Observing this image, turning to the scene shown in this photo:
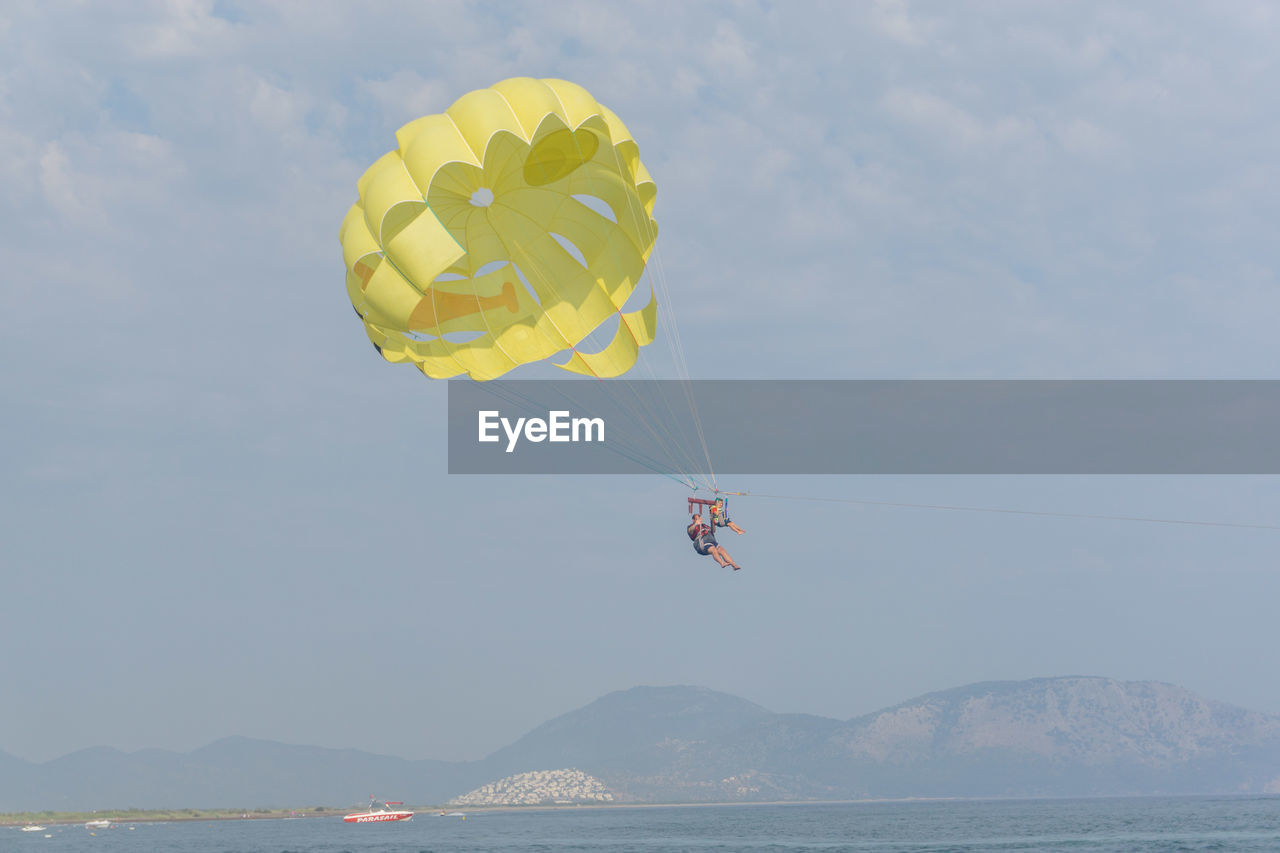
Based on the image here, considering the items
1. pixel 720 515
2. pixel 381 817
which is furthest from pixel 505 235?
pixel 381 817

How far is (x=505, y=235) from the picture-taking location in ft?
67.0

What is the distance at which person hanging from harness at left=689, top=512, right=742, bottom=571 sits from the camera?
61.0 ft

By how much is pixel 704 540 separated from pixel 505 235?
601cm

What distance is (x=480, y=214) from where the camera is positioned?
20.3 metres

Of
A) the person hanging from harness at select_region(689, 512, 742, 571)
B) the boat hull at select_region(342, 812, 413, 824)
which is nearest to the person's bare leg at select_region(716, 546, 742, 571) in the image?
the person hanging from harness at select_region(689, 512, 742, 571)

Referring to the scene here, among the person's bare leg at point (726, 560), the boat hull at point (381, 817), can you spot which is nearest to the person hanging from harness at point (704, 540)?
the person's bare leg at point (726, 560)

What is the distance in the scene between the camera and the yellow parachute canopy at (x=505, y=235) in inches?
732

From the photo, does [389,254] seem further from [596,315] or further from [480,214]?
[596,315]

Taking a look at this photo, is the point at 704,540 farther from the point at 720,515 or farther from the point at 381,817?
the point at 381,817

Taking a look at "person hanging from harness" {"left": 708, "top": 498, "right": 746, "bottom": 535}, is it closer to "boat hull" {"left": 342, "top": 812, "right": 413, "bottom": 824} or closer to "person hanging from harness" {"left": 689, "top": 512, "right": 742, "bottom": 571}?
"person hanging from harness" {"left": 689, "top": 512, "right": 742, "bottom": 571}

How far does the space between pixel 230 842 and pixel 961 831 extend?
4448cm

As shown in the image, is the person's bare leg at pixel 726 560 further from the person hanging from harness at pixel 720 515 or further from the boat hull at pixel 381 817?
the boat hull at pixel 381 817

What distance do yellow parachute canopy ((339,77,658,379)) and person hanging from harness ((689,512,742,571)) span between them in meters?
3.85

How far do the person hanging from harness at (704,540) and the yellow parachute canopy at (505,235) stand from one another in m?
3.85
